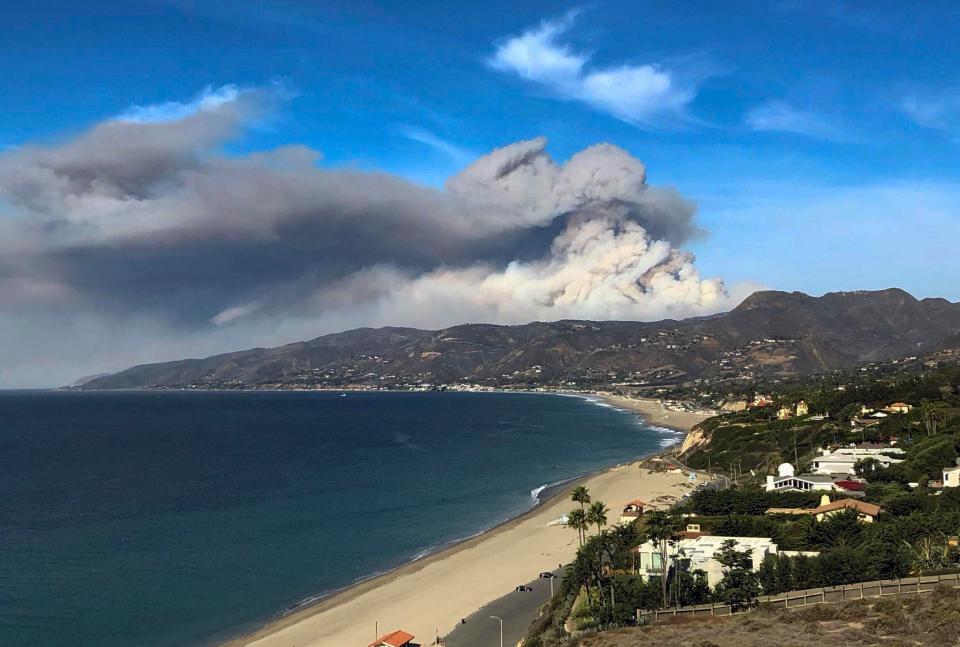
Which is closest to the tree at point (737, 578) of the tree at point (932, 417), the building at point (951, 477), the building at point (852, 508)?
the building at point (852, 508)

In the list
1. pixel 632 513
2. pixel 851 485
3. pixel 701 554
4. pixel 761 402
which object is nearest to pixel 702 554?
pixel 701 554

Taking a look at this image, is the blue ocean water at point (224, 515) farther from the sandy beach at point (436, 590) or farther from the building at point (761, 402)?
the building at point (761, 402)

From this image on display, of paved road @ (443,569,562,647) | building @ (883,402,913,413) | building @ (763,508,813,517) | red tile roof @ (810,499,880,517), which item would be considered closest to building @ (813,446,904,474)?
building @ (763,508,813,517)

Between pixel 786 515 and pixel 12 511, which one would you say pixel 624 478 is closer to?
pixel 786 515

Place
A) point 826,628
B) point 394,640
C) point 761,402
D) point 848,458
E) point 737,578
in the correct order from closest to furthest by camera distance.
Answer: point 826,628 < point 737,578 < point 394,640 < point 848,458 < point 761,402

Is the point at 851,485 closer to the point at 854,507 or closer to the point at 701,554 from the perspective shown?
the point at 854,507
